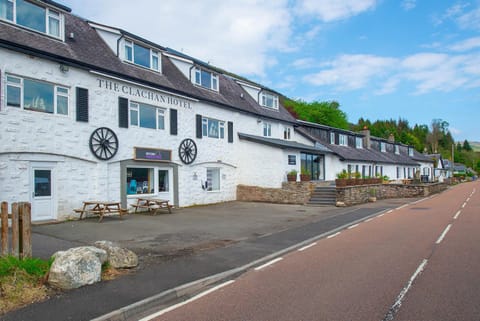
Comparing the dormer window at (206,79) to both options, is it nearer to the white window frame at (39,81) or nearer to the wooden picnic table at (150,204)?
the wooden picnic table at (150,204)

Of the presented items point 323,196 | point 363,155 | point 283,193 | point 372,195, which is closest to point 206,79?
point 283,193

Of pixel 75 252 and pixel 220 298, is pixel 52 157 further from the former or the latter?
pixel 220 298

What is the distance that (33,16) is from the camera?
15.1 metres

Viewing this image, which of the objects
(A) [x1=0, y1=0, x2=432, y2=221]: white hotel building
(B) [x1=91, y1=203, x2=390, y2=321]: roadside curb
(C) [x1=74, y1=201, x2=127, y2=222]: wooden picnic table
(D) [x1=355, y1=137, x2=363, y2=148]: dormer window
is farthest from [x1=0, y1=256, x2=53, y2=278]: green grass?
(D) [x1=355, y1=137, x2=363, y2=148]: dormer window

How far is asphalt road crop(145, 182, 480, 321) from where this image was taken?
17.6ft

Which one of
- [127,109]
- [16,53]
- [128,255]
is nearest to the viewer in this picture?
[128,255]

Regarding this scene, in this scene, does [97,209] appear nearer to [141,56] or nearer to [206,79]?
[141,56]

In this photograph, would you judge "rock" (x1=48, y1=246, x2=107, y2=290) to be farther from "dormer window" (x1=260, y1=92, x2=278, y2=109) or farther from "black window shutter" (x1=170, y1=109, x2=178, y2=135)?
"dormer window" (x1=260, y1=92, x2=278, y2=109)

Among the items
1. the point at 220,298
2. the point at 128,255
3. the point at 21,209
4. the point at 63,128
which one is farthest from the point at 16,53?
the point at 220,298

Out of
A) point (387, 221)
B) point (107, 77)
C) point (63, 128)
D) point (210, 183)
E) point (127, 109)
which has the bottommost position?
point (387, 221)

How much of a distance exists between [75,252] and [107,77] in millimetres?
12046

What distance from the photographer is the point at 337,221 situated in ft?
52.4

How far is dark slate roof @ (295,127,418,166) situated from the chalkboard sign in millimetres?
17437

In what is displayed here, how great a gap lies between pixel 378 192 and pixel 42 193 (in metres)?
24.3
